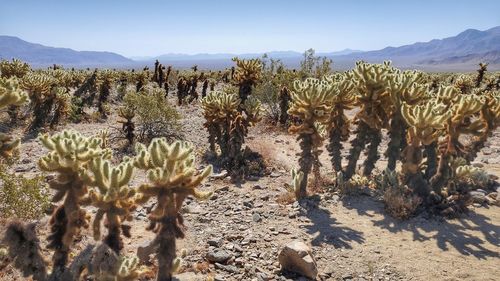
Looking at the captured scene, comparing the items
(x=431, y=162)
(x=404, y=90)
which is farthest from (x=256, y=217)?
(x=404, y=90)

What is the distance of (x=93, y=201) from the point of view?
5473 millimetres

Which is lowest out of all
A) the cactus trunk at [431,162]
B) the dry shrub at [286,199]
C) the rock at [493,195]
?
the rock at [493,195]

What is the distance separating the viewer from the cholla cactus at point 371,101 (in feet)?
34.0

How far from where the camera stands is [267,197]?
34.2 feet

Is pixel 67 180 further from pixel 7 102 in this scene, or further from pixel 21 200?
pixel 21 200

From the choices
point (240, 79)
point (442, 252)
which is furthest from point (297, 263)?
point (240, 79)

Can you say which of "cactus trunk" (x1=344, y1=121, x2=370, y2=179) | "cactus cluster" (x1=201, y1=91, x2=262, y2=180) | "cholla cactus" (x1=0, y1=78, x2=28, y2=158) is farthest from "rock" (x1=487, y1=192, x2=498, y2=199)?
"cholla cactus" (x1=0, y1=78, x2=28, y2=158)

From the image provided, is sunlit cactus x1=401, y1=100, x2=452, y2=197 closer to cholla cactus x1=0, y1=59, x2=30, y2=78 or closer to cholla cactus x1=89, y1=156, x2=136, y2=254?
cholla cactus x1=89, y1=156, x2=136, y2=254

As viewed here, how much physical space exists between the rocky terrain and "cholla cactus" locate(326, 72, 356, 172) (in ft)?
4.00

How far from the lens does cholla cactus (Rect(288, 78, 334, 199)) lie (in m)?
9.86

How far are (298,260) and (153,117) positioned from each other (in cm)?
1007

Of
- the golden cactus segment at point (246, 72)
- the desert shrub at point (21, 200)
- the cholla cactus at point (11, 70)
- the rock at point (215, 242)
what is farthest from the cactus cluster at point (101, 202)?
the cholla cactus at point (11, 70)

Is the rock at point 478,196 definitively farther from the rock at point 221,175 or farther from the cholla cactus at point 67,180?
the cholla cactus at point 67,180

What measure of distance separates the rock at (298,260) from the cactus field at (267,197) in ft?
0.23
